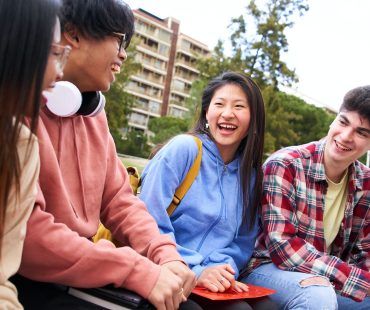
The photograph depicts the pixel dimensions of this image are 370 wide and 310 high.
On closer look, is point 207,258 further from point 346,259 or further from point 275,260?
point 346,259

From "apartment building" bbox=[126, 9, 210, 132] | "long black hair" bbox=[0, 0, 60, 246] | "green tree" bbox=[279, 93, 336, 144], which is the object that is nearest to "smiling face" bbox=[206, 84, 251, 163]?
"long black hair" bbox=[0, 0, 60, 246]

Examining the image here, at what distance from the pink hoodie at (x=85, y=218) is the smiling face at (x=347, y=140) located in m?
1.26

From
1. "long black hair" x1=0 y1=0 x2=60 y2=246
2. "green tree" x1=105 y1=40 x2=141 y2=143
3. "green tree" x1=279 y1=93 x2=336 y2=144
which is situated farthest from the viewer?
"green tree" x1=279 y1=93 x2=336 y2=144

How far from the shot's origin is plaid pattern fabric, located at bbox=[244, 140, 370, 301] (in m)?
2.26

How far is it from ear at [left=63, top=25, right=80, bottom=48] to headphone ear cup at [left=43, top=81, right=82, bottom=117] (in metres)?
0.15

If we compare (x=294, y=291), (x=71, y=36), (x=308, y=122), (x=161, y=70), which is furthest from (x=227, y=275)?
(x=161, y=70)

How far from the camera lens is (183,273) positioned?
163 cm

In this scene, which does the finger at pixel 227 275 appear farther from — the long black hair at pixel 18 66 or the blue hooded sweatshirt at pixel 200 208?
the long black hair at pixel 18 66

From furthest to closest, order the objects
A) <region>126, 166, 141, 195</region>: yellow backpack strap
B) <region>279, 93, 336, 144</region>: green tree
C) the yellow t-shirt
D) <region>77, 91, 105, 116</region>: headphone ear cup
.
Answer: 1. <region>279, 93, 336, 144</region>: green tree
2. the yellow t-shirt
3. <region>126, 166, 141, 195</region>: yellow backpack strap
4. <region>77, 91, 105, 116</region>: headphone ear cup

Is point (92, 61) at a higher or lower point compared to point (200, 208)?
higher

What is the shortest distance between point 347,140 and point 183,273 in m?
1.40

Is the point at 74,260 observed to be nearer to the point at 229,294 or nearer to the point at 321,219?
the point at 229,294

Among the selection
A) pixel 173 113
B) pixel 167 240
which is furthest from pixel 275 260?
pixel 173 113

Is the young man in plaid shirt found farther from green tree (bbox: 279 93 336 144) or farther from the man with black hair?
green tree (bbox: 279 93 336 144)
